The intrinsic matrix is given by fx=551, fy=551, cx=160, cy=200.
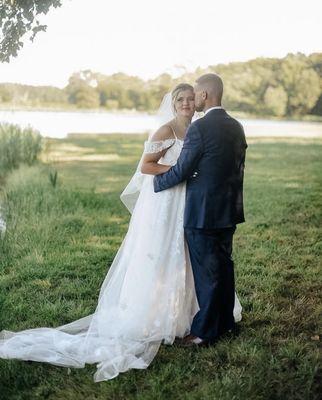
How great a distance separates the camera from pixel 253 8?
59.9 ft

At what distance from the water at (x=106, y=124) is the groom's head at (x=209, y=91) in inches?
435

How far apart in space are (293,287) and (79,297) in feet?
6.59

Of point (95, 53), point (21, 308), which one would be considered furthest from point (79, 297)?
point (95, 53)

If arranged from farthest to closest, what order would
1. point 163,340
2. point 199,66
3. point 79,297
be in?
point 199,66 < point 79,297 < point 163,340

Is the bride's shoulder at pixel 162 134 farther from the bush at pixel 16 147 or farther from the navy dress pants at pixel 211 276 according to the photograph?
the bush at pixel 16 147

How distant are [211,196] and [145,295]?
891 millimetres

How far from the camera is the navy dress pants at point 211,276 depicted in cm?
382

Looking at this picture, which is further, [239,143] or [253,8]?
[253,8]

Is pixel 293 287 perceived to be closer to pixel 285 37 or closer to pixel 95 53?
pixel 285 37

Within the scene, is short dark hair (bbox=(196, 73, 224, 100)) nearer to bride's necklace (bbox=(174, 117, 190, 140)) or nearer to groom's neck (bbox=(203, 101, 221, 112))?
groom's neck (bbox=(203, 101, 221, 112))

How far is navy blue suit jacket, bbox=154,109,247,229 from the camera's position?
3600 millimetres

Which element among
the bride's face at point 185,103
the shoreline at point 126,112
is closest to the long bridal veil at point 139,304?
the bride's face at point 185,103

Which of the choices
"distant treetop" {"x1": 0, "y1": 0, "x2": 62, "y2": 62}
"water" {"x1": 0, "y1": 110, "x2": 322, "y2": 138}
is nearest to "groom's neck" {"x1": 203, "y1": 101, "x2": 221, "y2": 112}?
"distant treetop" {"x1": 0, "y1": 0, "x2": 62, "y2": 62}

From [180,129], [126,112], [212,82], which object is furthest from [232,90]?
[212,82]
